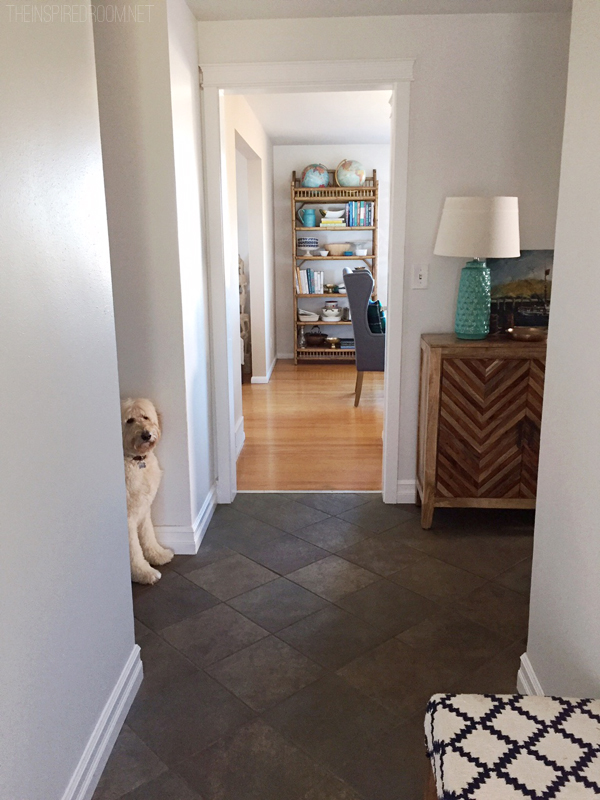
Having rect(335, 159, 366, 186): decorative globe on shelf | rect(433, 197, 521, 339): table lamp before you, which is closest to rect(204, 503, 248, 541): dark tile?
rect(433, 197, 521, 339): table lamp

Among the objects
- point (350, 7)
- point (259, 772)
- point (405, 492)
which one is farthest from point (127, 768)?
point (350, 7)

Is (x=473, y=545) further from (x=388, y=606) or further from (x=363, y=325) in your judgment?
(x=363, y=325)

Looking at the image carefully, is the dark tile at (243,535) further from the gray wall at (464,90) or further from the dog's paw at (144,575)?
the gray wall at (464,90)

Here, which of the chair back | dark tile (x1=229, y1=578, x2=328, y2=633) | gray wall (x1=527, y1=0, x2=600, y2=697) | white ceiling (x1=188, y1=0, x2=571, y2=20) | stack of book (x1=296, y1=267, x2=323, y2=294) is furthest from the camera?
stack of book (x1=296, y1=267, x2=323, y2=294)

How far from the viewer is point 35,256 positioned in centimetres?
145

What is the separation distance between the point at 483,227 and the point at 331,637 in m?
1.93

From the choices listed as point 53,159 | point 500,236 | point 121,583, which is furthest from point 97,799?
point 500,236

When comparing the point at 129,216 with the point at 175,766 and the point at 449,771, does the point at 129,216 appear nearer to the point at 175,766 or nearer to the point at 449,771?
the point at 175,766

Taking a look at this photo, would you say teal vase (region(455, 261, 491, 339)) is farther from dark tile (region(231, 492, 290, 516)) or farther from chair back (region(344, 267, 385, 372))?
chair back (region(344, 267, 385, 372))

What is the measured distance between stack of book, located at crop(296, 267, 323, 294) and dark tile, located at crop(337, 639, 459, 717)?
5710 millimetres

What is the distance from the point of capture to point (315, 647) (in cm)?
236

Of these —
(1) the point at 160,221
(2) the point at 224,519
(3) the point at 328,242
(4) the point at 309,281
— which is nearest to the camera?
(1) the point at 160,221

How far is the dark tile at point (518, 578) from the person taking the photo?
274cm

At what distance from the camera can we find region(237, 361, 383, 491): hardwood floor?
4.01 metres
